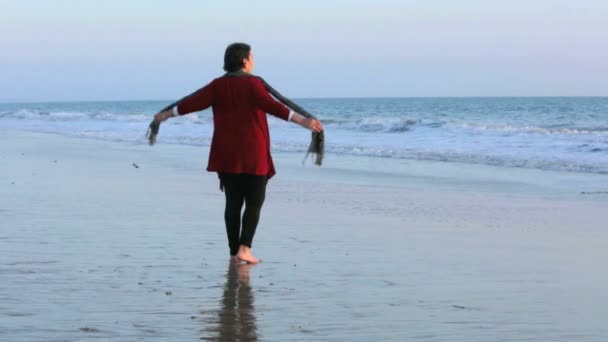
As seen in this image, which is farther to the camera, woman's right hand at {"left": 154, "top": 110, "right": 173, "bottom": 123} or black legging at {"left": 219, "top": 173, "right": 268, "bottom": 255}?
black legging at {"left": 219, "top": 173, "right": 268, "bottom": 255}

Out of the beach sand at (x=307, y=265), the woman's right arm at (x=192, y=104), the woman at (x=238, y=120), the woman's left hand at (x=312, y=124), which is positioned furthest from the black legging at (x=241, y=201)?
the woman's left hand at (x=312, y=124)

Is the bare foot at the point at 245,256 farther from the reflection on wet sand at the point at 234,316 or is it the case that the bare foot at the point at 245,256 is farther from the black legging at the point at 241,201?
the reflection on wet sand at the point at 234,316

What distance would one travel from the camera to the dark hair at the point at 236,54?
663 centimetres

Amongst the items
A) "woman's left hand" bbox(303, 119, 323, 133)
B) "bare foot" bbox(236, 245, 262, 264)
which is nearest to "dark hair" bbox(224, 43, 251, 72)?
"woman's left hand" bbox(303, 119, 323, 133)

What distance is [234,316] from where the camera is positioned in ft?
16.3

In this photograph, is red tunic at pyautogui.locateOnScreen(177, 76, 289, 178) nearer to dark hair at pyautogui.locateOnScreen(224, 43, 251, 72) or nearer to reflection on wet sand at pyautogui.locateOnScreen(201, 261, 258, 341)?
dark hair at pyautogui.locateOnScreen(224, 43, 251, 72)

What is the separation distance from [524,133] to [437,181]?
621 inches

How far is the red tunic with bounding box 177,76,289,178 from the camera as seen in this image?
6.59 meters

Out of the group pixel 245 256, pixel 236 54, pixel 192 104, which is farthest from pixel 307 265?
pixel 236 54

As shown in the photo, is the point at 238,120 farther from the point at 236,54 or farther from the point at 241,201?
the point at 241,201

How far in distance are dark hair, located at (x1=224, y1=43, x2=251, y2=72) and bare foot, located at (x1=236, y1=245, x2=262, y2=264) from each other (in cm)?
112

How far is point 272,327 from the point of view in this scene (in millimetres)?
4730

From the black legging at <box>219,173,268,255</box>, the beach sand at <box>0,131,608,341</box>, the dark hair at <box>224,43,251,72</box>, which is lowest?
the beach sand at <box>0,131,608,341</box>

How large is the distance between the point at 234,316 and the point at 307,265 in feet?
5.67
